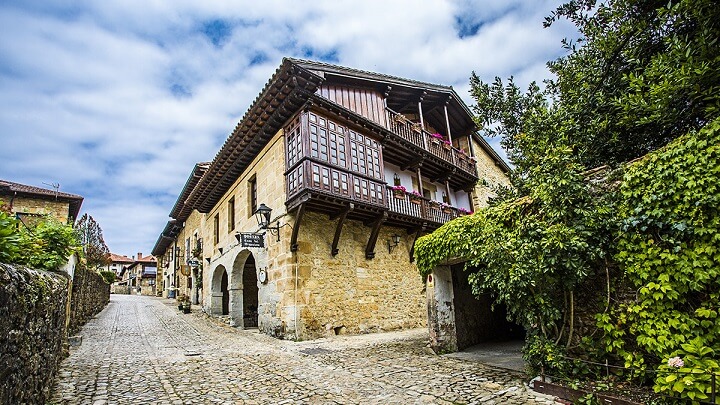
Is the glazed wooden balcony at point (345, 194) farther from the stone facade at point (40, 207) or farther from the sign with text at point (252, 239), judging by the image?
the stone facade at point (40, 207)

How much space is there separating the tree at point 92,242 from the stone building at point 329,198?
750cm

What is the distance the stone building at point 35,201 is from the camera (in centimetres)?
1681

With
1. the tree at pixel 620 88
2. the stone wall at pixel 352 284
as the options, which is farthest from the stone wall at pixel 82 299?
the tree at pixel 620 88

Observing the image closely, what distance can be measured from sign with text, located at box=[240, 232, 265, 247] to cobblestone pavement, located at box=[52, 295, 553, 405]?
8.45 ft

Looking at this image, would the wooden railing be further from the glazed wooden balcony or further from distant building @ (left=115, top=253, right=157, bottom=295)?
distant building @ (left=115, top=253, right=157, bottom=295)

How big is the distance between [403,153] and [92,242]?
16.7m

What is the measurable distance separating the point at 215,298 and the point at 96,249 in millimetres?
8322

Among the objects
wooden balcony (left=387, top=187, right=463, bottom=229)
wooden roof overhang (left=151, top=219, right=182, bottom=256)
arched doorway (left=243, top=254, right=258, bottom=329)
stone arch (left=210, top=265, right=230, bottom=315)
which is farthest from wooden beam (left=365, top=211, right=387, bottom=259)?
wooden roof overhang (left=151, top=219, right=182, bottom=256)

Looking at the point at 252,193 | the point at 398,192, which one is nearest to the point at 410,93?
the point at 398,192

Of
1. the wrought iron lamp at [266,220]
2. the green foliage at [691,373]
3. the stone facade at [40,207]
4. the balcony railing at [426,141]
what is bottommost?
the green foliage at [691,373]

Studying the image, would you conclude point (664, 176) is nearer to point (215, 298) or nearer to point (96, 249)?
point (215, 298)

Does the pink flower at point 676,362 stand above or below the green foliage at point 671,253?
below

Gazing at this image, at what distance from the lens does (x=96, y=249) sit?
18109 mm

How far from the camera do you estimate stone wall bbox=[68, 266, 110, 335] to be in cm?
867
